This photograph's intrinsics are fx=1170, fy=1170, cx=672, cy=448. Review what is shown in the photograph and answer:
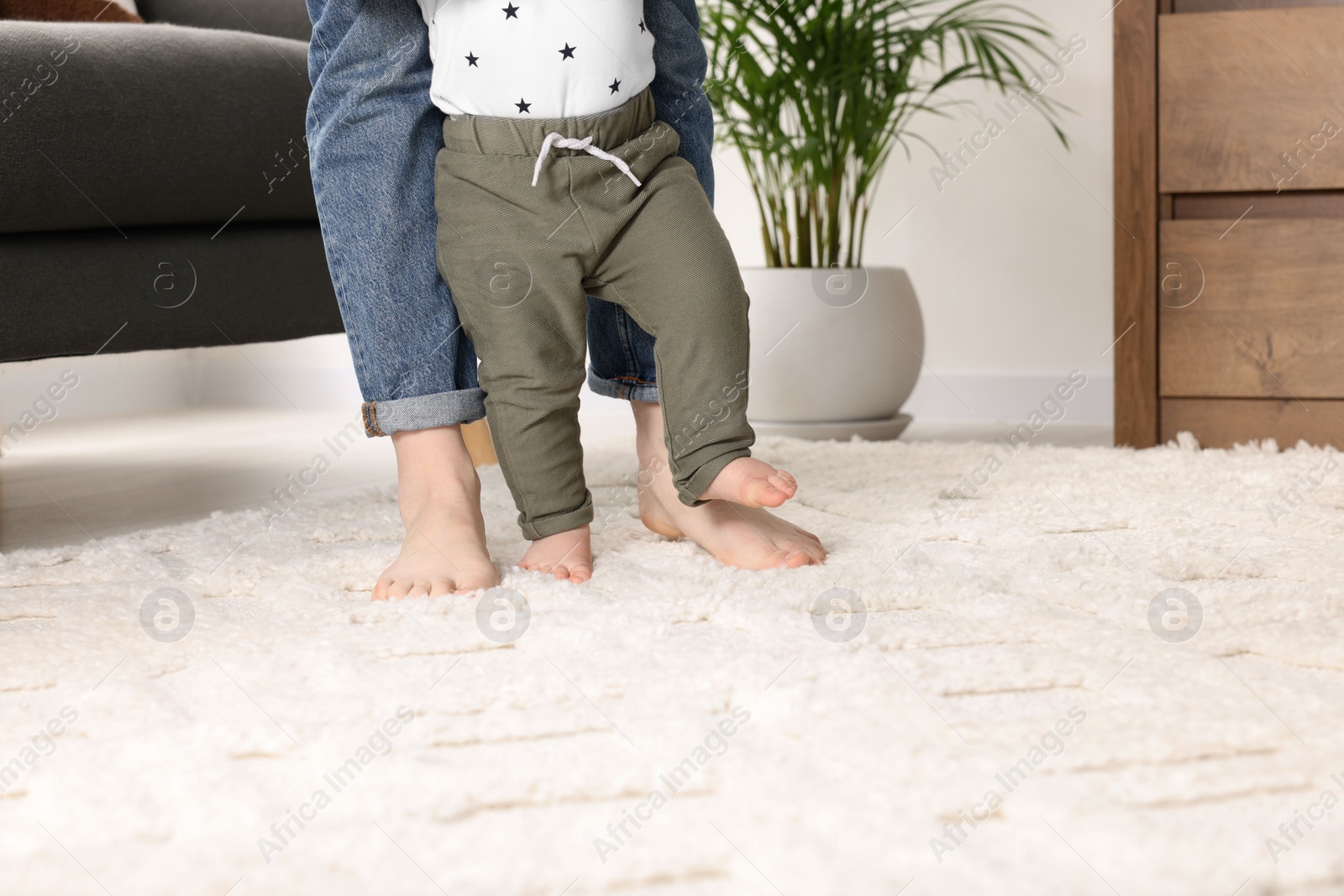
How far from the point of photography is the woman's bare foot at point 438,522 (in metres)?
0.76

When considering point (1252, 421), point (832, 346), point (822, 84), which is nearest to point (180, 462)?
point (832, 346)

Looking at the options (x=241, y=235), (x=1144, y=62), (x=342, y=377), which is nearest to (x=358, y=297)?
(x=241, y=235)

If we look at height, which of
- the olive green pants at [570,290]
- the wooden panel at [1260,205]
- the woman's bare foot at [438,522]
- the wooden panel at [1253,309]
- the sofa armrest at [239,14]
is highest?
the sofa armrest at [239,14]

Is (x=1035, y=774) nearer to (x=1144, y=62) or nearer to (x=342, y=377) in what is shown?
(x=1144, y=62)

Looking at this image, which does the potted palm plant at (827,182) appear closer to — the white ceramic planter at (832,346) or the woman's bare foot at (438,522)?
the white ceramic planter at (832,346)

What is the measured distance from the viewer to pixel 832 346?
161 centimetres

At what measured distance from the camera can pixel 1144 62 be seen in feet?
4.47

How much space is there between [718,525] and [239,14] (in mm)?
1040

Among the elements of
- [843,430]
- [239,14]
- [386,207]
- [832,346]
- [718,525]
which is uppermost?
[239,14]

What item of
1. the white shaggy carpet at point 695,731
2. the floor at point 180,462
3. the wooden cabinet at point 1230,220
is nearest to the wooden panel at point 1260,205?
the wooden cabinet at point 1230,220

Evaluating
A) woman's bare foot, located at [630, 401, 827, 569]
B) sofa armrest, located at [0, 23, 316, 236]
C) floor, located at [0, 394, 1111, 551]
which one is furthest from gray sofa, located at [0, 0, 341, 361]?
woman's bare foot, located at [630, 401, 827, 569]

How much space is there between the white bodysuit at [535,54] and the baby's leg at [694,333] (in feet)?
0.27

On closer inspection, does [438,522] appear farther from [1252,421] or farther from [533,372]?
[1252,421]

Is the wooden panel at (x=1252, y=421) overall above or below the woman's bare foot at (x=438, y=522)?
below
